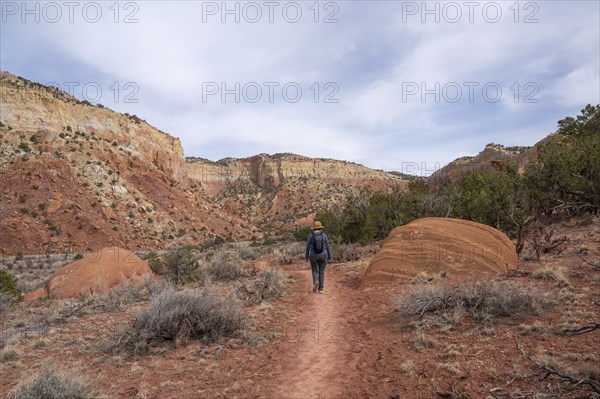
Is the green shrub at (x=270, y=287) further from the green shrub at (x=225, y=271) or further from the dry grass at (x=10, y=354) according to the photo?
the dry grass at (x=10, y=354)

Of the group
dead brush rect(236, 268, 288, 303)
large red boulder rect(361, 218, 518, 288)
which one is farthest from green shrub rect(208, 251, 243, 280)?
large red boulder rect(361, 218, 518, 288)

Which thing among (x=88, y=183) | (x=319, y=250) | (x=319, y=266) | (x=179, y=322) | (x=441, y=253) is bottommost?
(x=179, y=322)

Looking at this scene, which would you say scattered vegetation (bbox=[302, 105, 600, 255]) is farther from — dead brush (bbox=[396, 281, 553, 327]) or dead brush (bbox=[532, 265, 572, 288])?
dead brush (bbox=[396, 281, 553, 327])

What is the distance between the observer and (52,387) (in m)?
3.56

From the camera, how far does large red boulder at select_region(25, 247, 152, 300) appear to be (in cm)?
1153

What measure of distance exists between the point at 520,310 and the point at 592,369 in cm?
190

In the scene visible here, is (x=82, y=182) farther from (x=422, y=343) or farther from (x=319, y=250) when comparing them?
(x=422, y=343)

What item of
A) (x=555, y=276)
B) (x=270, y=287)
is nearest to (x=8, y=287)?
(x=270, y=287)

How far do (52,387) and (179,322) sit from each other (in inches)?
96.3

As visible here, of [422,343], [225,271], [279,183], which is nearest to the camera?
[422,343]

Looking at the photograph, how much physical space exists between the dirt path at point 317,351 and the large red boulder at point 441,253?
142cm

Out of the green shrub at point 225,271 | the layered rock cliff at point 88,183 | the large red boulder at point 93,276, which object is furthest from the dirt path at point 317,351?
the layered rock cliff at point 88,183

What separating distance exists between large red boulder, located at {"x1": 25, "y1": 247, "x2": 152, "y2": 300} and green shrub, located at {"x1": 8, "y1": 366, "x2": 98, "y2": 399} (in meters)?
8.31

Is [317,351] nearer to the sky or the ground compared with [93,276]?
nearer to the ground
